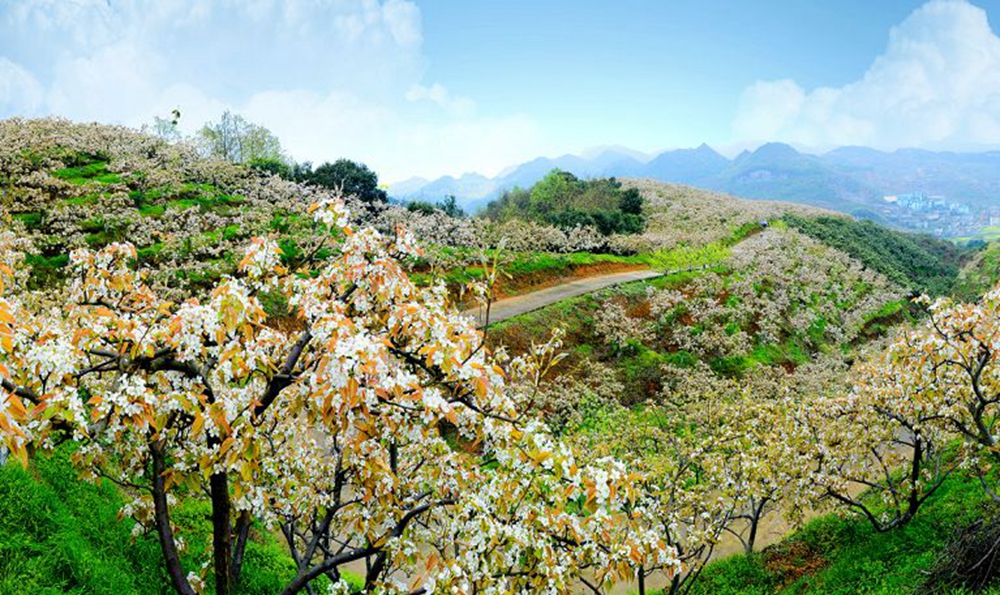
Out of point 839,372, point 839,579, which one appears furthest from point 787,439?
point 839,372

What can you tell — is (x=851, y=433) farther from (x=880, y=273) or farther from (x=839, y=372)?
(x=880, y=273)

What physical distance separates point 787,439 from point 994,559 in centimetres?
537

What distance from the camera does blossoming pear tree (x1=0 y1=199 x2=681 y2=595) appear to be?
4512mm

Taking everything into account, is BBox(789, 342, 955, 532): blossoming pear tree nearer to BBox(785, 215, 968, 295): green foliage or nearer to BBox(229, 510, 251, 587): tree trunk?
BBox(229, 510, 251, 587): tree trunk

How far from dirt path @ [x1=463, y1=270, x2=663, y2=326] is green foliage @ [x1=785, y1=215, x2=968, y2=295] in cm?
3904

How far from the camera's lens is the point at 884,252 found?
257 ft

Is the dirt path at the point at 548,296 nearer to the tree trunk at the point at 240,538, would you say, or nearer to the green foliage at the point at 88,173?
the tree trunk at the point at 240,538

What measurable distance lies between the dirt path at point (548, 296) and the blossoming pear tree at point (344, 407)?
67.1 ft

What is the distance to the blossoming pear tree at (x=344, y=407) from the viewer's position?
4512 mm

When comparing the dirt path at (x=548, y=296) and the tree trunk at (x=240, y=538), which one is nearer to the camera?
the tree trunk at (x=240, y=538)

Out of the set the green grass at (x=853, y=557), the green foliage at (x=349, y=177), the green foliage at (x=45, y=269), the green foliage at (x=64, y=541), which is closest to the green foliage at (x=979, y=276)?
the green grass at (x=853, y=557)

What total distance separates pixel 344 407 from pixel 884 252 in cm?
9304

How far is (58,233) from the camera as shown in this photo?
2820 centimetres

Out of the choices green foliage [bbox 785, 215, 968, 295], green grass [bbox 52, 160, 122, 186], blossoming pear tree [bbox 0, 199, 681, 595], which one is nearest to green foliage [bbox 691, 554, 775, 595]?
blossoming pear tree [bbox 0, 199, 681, 595]
